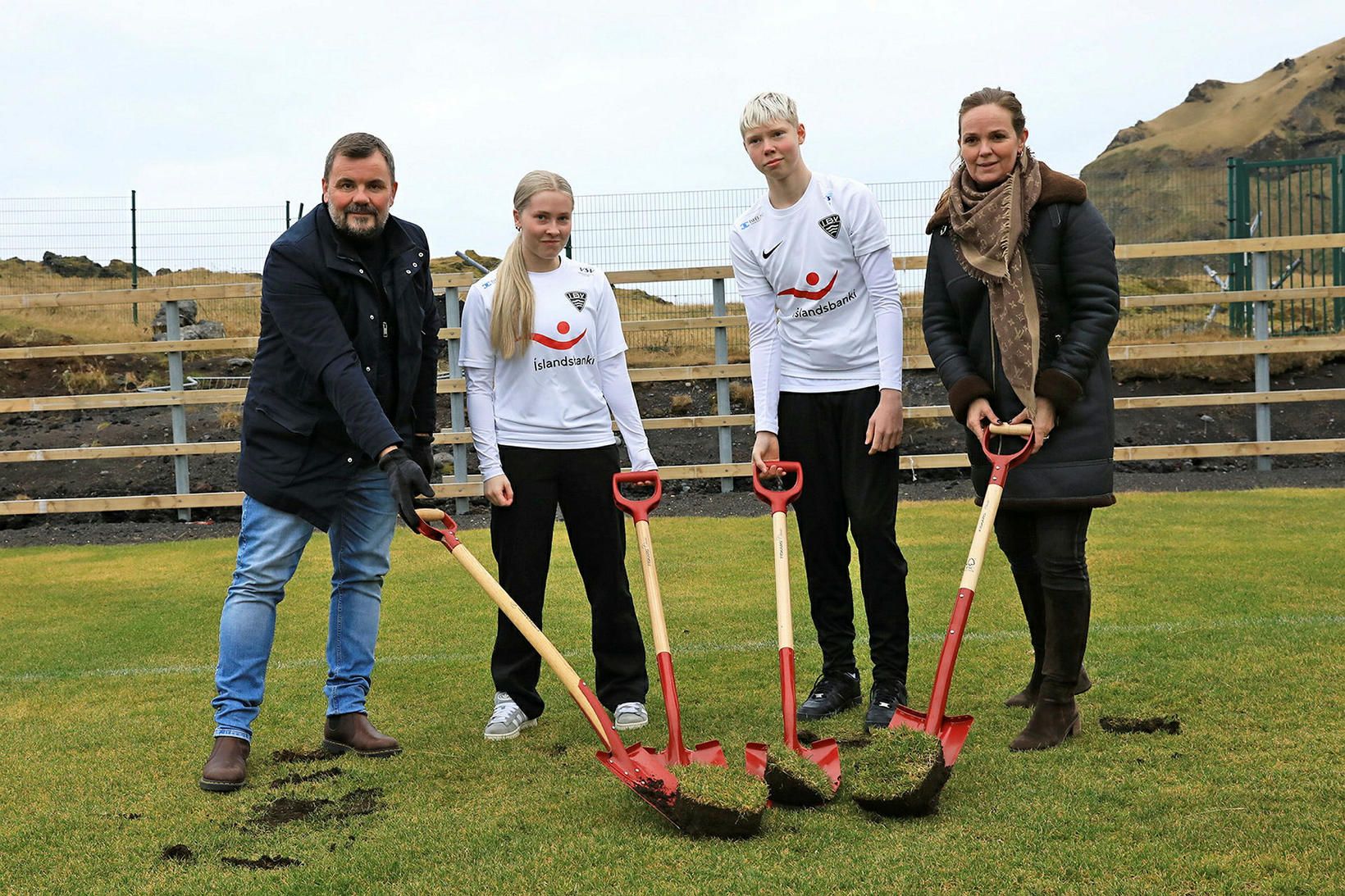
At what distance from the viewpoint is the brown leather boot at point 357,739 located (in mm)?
3672

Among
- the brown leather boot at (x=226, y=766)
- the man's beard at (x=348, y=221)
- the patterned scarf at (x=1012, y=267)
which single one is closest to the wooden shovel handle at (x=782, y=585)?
the patterned scarf at (x=1012, y=267)

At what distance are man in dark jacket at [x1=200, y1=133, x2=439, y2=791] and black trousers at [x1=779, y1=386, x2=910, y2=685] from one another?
3.93 ft

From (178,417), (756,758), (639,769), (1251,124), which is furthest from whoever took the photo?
(1251,124)

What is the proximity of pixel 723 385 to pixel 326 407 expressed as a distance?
6.84 meters

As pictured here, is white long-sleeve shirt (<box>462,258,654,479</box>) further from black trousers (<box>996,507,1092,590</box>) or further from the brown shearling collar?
the brown shearling collar

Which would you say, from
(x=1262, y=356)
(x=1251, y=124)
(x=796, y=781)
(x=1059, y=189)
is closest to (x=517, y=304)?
(x=1059, y=189)

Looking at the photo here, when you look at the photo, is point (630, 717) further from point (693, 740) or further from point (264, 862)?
point (264, 862)

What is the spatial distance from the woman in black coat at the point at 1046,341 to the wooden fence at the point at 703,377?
6201 millimetres

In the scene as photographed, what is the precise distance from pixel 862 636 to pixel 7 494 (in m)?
9.07

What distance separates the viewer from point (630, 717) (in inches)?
152

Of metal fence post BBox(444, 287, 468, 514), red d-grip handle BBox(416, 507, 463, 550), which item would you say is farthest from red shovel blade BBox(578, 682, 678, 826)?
metal fence post BBox(444, 287, 468, 514)

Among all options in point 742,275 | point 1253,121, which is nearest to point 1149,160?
point 1253,121

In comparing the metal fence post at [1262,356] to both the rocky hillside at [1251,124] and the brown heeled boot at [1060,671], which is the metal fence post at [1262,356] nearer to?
the brown heeled boot at [1060,671]

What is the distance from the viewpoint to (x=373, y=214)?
141 inches
